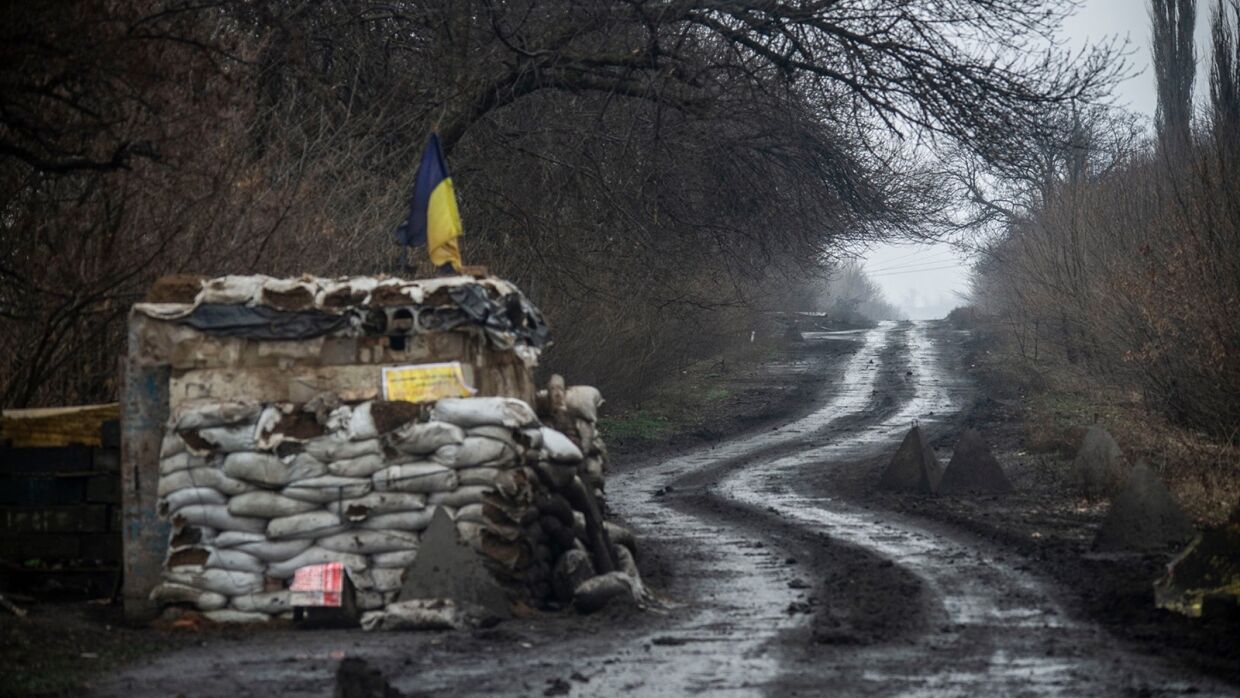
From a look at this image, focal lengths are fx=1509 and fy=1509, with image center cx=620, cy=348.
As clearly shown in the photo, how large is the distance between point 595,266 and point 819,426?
866 centimetres

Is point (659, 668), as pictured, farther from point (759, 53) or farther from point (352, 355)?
point (759, 53)

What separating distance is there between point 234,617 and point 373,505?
110 cm

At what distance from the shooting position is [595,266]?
22.1m

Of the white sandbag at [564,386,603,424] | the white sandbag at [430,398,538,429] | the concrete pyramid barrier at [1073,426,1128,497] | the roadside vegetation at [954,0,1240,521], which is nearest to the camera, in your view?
the white sandbag at [430,398,538,429]

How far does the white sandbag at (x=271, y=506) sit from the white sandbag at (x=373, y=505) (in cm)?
17

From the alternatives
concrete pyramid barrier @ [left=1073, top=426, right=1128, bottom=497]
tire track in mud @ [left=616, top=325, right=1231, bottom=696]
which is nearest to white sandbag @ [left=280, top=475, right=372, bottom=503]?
tire track in mud @ [left=616, top=325, right=1231, bottom=696]

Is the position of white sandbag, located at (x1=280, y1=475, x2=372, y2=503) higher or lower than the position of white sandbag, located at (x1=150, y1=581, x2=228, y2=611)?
higher

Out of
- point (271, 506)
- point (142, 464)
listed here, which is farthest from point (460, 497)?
point (142, 464)

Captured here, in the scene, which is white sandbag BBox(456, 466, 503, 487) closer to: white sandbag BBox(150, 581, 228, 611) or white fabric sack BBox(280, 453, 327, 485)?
white fabric sack BBox(280, 453, 327, 485)

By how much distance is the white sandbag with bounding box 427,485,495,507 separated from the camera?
30.6ft

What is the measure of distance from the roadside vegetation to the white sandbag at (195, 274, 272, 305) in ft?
27.4

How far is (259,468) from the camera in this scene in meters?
9.33

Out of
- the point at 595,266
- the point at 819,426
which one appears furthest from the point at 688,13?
the point at 819,426

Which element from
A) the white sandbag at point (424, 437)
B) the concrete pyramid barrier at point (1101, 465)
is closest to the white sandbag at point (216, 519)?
the white sandbag at point (424, 437)
